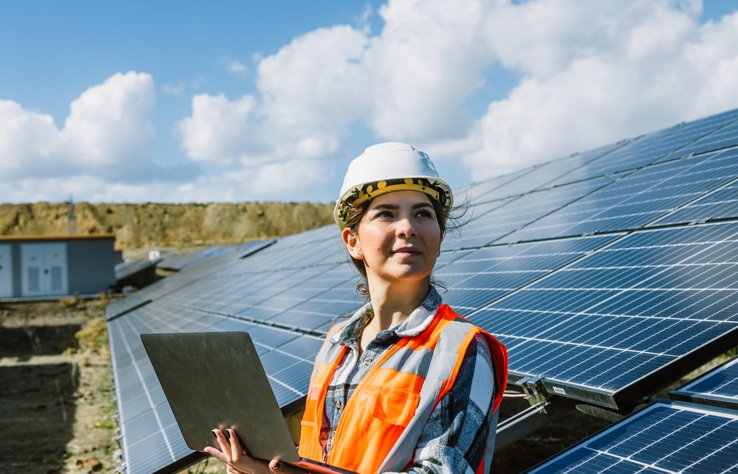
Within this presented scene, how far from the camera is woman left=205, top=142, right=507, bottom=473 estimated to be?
2.21 metres

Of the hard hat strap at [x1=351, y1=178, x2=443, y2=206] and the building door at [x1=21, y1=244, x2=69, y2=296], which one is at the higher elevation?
the building door at [x1=21, y1=244, x2=69, y2=296]

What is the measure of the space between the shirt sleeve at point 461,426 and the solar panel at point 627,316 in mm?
2268

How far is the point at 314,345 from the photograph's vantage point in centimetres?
802

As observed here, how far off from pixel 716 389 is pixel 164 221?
12256 cm

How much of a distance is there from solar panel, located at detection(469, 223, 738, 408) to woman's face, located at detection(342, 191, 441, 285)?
7.36 ft

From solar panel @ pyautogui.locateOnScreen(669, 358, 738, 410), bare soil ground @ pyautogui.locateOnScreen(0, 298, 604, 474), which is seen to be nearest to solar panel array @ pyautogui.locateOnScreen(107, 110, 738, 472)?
solar panel @ pyautogui.locateOnScreen(669, 358, 738, 410)

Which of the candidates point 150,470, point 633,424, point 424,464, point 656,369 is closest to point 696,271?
point 656,369

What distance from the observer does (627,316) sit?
5469 millimetres

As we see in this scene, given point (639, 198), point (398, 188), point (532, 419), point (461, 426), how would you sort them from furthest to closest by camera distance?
point (639, 198)
point (532, 419)
point (398, 188)
point (461, 426)

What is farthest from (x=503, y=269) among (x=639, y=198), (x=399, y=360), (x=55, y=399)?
(x=55, y=399)

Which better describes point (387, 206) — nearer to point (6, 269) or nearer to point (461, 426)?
point (461, 426)

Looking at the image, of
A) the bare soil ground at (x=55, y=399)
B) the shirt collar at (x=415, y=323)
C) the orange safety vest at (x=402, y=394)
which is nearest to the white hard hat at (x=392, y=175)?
the shirt collar at (x=415, y=323)

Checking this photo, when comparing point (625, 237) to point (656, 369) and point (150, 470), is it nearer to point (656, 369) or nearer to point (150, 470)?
point (656, 369)

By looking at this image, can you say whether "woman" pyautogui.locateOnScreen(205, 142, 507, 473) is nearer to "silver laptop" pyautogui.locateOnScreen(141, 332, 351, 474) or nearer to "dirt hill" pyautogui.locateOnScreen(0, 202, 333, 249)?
"silver laptop" pyautogui.locateOnScreen(141, 332, 351, 474)
